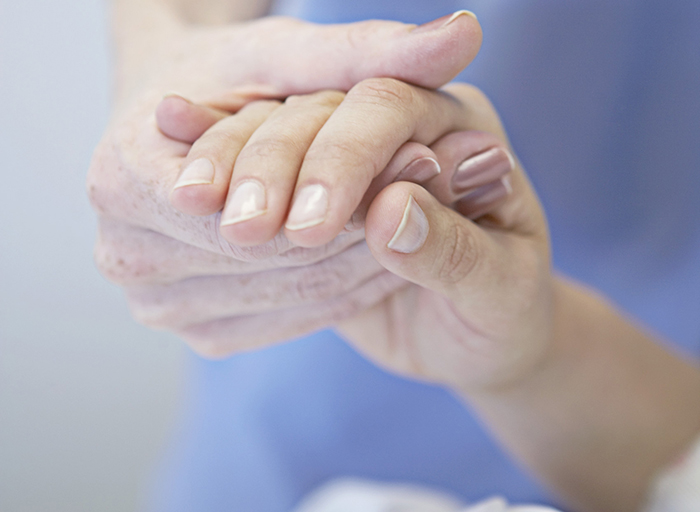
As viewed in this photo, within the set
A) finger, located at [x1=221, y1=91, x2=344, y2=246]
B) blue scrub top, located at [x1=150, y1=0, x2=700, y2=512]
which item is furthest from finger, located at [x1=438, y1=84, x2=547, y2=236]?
blue scrub top, located at [x1=150, y1=0, x2=700, y2=512]

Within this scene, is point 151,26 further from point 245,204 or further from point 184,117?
point 245,204

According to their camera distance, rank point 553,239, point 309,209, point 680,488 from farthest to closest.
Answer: point 553,239 → point 680,488 → point 309,209

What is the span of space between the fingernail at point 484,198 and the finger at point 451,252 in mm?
22

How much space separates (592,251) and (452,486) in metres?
0.44

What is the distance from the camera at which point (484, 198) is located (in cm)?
44

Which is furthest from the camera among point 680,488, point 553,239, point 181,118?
point 553,239

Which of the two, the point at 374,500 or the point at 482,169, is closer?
the point at 482,169

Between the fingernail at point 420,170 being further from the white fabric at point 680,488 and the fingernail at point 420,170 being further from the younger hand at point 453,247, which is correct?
the white fabric at point 680,488

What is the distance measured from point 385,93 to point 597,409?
1.47 ft

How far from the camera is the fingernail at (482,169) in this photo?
1.37ft

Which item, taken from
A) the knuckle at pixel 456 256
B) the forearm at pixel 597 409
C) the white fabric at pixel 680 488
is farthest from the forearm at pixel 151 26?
the white fabric at pixel 680 488

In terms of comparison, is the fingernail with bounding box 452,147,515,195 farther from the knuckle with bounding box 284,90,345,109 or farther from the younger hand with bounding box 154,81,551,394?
the knuckle with bounding box 284,90,345,109

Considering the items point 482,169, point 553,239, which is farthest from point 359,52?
point 553,239

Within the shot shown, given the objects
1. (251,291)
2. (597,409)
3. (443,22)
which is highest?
(443,22)
